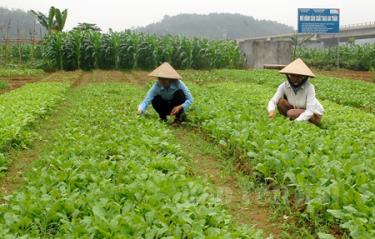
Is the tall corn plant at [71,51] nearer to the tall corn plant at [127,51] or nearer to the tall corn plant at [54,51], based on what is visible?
the tall corn plant at [127,51]

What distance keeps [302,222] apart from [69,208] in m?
2.05

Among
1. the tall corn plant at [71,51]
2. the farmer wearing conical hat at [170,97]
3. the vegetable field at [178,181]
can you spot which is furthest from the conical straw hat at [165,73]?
the tall corn plant at [71,51]

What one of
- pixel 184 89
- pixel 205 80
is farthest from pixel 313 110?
pixel 205 80

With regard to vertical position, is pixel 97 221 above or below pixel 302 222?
above

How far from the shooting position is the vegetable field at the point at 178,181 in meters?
3.50

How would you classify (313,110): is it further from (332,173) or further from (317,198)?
(317,198)

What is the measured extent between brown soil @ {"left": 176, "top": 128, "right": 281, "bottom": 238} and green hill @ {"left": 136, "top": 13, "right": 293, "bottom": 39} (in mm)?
97305

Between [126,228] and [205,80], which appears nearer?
[126,228]

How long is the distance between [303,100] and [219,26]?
10357 cm

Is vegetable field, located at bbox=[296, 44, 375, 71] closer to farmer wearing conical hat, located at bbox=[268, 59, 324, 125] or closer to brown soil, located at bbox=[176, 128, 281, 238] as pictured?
farmer wearing conical hat, located at bbox=[268, 59, 324, 125]

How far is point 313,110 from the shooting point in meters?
7.56

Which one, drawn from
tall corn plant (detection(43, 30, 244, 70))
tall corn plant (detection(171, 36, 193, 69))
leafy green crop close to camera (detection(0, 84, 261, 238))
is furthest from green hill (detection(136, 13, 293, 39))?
leafy green crop close to camera (detection(0, 84, 261, 238))

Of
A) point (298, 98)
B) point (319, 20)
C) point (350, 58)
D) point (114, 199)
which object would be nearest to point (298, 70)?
point (298, 98)

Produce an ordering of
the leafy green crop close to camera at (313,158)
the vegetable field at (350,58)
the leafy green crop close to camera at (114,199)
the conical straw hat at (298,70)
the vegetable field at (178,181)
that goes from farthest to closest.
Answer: the vegetable field at (350,58)
the conical straw hat at (298,70)
the leafy green crop close to camera at (313,158)
the vegetable field at (178,181)
the leafy green crop close to camera at (114,199)
